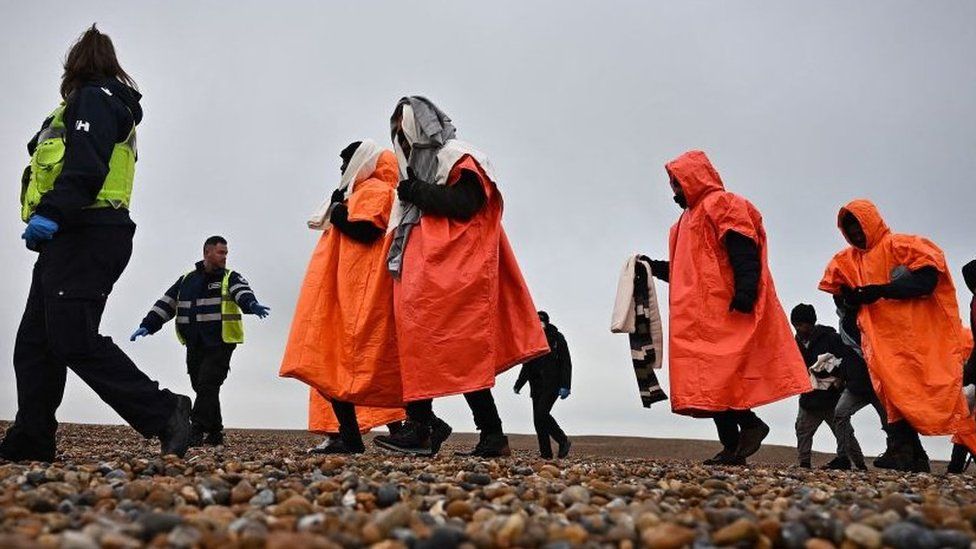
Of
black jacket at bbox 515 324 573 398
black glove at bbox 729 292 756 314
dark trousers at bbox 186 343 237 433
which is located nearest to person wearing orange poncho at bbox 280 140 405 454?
black glove at bbox 729 292 756 314

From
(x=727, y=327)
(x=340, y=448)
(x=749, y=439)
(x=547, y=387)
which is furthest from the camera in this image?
(x=547, y=387)

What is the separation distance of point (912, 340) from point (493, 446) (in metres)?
3.24

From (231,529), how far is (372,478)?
4.36 feet

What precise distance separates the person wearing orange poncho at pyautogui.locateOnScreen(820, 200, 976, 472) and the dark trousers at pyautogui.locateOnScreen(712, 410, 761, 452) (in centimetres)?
121

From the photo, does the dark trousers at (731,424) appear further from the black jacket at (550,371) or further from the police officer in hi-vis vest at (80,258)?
the police officer in hi-vis vest at (80,258)

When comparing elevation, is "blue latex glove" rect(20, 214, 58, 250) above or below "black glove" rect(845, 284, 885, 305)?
below

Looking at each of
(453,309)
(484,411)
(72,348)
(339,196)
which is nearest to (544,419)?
(339,196)

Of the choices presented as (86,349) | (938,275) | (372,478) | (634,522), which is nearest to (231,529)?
(634,522)

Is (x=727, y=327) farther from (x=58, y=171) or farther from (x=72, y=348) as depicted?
(x=58, y=171)

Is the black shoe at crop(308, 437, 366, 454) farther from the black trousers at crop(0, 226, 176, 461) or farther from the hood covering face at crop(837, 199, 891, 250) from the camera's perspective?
the hood covering face at crop(837, 199, 891, 250)

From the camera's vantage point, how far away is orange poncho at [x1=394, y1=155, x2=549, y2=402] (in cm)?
536

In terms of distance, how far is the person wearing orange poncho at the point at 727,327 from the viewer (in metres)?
6.03

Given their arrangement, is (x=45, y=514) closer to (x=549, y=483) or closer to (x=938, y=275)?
(x=549, y=483)

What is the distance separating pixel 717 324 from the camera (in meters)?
6.20
